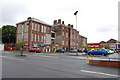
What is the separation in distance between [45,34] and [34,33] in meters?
6.65

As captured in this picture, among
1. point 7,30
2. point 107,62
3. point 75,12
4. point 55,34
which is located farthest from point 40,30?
point 107,62

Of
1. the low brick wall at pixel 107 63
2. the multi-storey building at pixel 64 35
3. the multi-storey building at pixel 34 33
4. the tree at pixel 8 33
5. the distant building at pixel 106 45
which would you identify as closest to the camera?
the low brick wall at pixel 107 63

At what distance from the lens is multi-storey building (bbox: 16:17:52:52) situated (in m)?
44.1

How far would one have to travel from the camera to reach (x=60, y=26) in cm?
5847

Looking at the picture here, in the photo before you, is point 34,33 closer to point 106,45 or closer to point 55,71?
point 106,45

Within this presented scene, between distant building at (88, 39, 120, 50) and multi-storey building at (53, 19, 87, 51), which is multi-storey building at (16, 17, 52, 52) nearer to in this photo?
multi-storey building at (53, 19, 87, 51)

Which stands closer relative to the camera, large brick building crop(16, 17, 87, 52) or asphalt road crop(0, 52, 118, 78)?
asphalt road crop(0, 52, 118, 78)

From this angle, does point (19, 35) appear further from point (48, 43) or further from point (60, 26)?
point (60, 26)

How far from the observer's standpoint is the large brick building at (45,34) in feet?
147

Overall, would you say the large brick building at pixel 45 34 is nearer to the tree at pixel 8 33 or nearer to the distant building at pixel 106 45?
the distant building at pixel 106 45

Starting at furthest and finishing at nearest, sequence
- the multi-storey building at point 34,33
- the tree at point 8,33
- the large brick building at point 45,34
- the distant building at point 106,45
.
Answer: the tree at point 8,33
the large brick building at point 45,34
the multi-storey building at point 34,33
the distant building at point 106,45

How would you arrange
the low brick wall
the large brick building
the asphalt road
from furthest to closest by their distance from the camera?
the large brick building < the low brick wall < the asphalt road

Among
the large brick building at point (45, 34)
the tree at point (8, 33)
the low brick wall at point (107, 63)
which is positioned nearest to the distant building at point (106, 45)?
the low brick wall at point (107, 63)

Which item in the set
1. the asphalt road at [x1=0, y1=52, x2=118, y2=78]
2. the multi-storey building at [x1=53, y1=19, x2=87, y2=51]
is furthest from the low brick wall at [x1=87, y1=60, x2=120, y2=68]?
the multi-storey building at [x1=53, y1=19, x2=87, y2=51]
